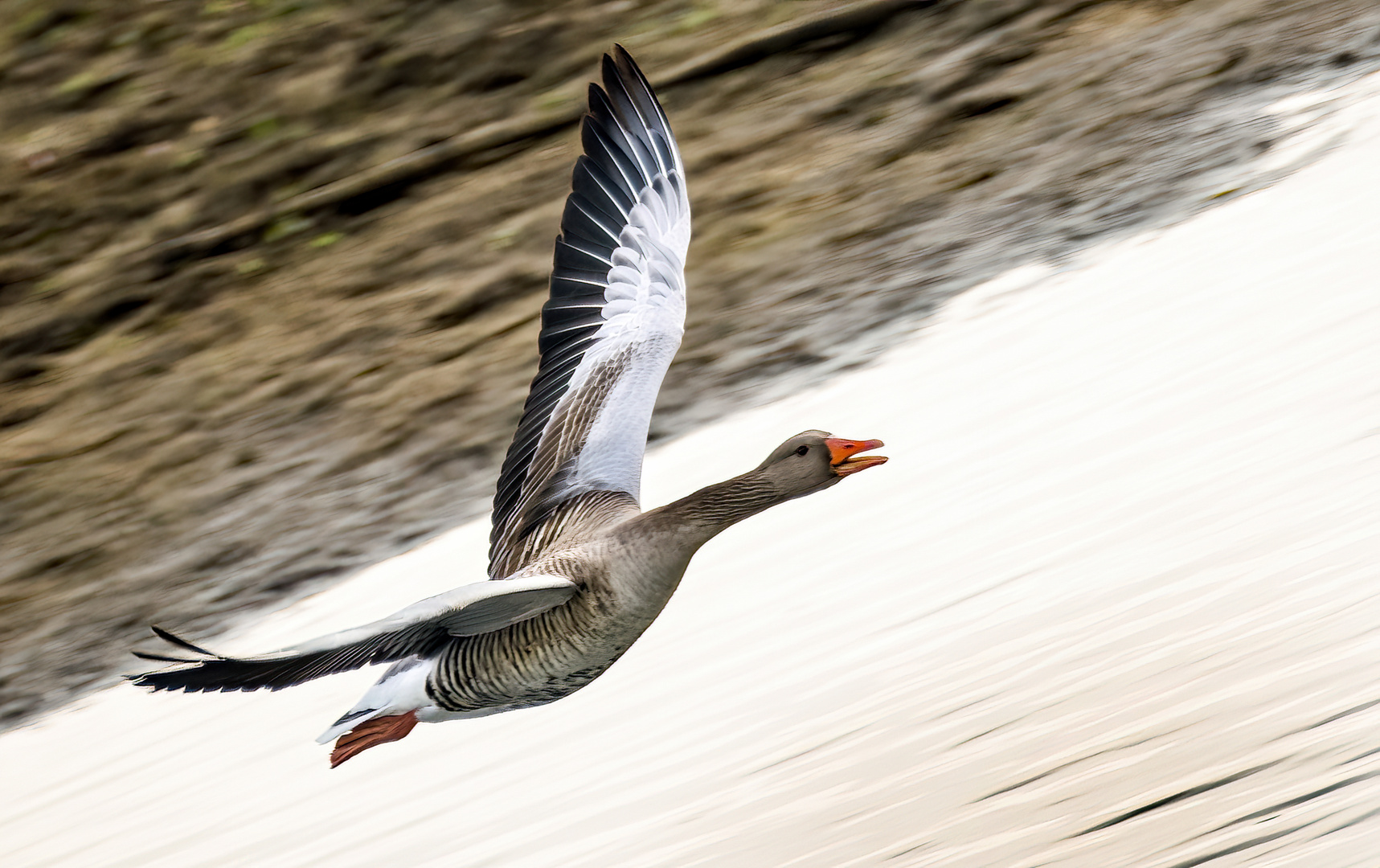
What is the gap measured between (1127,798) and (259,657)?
7.17 ft

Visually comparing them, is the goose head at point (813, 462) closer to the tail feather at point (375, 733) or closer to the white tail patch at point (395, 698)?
the white tail patch at point (395, 698)

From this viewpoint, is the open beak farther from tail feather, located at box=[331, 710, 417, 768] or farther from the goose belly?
tail feather, located at box=[331, 710, 417, 768]

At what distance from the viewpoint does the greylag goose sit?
3.15m

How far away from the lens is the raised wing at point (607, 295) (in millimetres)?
4137

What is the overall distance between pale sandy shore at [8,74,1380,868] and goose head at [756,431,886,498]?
0.77m

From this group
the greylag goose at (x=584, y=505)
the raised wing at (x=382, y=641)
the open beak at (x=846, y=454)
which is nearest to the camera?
the raised wing at (x=382, y=641)

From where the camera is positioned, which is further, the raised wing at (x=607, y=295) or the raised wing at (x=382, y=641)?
the raised wing at (x=607, y=295)

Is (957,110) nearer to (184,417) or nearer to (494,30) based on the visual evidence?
(494,30)

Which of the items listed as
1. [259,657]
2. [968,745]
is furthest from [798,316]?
[259,657]

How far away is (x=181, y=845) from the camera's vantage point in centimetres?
419

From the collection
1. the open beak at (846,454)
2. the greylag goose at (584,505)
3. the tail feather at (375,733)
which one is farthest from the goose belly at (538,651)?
→ the open beak at (846,454)

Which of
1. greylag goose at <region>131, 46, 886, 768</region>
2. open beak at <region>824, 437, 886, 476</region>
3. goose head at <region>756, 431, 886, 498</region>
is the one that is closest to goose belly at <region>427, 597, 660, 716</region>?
greylag goose at <region>131, 46, 886, 768</region>

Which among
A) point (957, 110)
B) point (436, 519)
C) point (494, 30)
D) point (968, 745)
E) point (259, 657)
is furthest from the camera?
point (494, 30)

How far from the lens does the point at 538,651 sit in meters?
3.49
